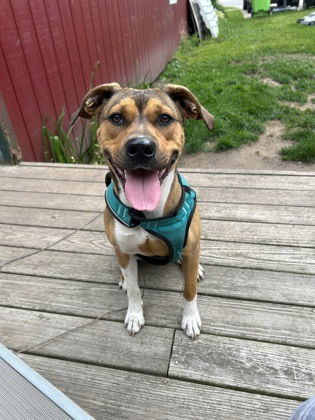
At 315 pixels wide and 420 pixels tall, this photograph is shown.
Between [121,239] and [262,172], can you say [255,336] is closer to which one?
[121,239]

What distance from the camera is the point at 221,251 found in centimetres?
260

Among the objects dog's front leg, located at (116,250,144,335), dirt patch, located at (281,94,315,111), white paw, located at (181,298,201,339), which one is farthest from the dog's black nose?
dirt patch, located at (281,94,315,111)

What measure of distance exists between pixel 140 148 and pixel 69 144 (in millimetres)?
3201

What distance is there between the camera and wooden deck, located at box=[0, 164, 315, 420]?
5.58 feet

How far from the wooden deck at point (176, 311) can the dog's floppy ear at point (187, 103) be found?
3.43 feet

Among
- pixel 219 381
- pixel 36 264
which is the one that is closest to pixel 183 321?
pixel 219 381

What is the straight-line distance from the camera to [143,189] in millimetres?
1753

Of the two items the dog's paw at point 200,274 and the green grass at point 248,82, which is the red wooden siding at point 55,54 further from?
the dog's paw at point 200,274

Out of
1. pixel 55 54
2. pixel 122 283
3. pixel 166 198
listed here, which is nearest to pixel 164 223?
pixel 166 198

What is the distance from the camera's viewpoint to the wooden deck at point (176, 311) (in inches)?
67.0

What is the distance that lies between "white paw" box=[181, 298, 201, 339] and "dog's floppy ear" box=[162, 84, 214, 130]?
3.60 feet

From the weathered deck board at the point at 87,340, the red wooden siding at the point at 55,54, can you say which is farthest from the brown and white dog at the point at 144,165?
the red wooden siding at the point at 55,54

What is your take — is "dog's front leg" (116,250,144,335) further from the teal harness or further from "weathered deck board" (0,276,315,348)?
the teal harness

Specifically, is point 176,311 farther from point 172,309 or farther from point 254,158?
point 254,158
